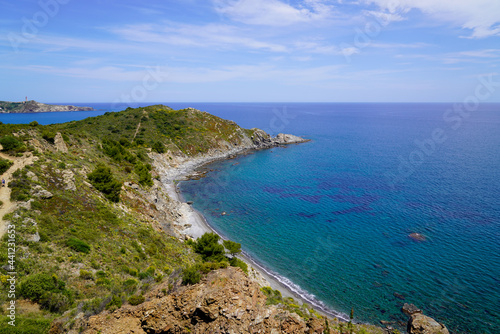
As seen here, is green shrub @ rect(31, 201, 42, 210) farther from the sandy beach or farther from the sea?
the sea

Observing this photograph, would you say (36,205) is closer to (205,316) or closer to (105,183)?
(105,183)

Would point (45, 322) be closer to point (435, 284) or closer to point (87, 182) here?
point (87, 182)

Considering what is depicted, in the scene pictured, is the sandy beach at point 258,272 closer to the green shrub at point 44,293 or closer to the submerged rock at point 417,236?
the green shrub at point 44,293

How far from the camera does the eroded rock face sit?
52.8ft

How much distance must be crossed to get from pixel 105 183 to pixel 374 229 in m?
51.7

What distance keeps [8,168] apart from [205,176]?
58026mm

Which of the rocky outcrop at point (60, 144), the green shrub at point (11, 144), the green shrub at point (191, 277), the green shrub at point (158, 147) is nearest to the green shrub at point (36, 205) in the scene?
the green shrub at point (11, 144)

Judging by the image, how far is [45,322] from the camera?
16.3m

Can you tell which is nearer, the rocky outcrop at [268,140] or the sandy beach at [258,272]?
the sandy beach at [258,272]

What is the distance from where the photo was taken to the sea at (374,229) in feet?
113

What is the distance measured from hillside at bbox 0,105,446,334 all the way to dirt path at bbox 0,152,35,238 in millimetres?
229

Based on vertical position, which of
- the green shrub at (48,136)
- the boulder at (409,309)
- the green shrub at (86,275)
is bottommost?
the boulder at (409,309)

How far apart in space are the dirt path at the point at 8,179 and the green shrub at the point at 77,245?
535 centimetres

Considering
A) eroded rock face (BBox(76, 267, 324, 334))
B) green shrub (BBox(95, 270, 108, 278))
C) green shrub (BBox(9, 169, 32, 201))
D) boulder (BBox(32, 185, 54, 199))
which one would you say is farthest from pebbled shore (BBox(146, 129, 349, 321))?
green shrub (BBox(9, 169, 32, 201))
